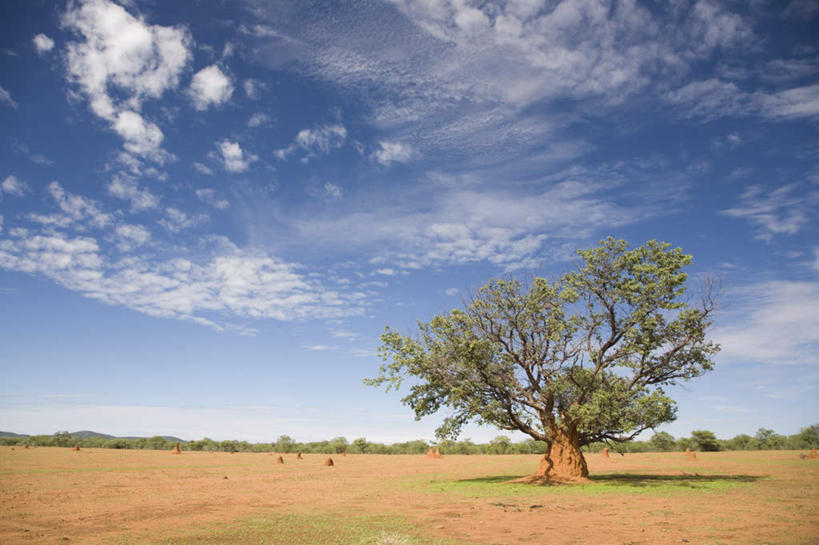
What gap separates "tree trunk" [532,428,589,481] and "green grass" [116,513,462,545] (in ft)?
41.4

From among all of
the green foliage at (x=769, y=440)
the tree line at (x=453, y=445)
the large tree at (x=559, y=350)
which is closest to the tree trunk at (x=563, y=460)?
the large tree at (x=559, y=350)

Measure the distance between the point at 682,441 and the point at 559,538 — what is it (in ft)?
281

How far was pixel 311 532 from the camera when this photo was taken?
1207 cm

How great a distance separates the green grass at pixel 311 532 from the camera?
10664mm

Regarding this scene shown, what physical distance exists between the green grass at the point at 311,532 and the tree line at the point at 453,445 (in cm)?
5349

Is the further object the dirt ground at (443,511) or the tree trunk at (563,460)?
the tree trunk at (563,460)

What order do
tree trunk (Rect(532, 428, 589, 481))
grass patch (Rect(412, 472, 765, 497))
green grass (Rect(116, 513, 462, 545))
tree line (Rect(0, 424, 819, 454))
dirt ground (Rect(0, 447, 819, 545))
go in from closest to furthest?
green grass (Rect(116, 513, 462, 545)) → dirt ground (Rect(0, 447, 819, 545)) → grass patch (Rect(412, 472, 765, 497)) → tree trunk (Rect(532, 428, 589, 481)) → tree line (Rect(0, 424, 819, 454))

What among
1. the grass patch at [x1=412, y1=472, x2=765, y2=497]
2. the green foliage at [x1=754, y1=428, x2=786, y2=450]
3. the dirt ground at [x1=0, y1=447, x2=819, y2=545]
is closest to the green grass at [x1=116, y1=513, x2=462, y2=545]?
the dirt ground at [x1=0, y1=447, x2=819, y2=545]

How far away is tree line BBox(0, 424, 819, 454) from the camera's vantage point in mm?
73438

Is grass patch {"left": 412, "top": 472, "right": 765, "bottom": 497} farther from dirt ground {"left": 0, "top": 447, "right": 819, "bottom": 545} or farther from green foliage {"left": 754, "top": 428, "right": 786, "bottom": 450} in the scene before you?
green foliage {"left": 754, "top": 428, "right": 786, "bottom": 450}

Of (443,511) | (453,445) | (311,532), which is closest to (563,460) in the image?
(443,511)

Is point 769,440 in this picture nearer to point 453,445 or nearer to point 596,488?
point 453,445

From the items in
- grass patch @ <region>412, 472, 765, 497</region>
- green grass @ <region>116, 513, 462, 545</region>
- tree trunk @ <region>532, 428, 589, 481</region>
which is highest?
tree trunk @ <region>532, 428, 589, 481</region>

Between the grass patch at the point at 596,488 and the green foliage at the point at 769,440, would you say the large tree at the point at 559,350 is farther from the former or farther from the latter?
the green foliage at the point at 769,440
